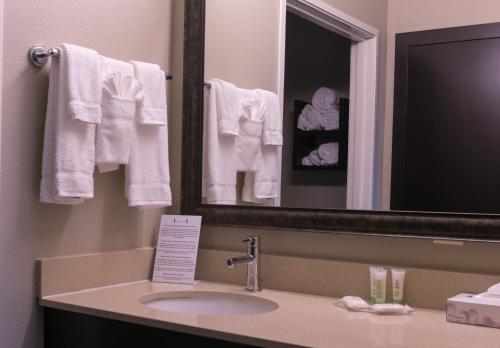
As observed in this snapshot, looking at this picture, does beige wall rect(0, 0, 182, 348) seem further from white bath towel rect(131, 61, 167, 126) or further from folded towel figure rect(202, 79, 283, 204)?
folded towel figure rect(202, 79, 283, 204)

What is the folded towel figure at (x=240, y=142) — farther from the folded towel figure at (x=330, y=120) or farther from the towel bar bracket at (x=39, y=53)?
the towel bar bracket at (x=39, y=53)

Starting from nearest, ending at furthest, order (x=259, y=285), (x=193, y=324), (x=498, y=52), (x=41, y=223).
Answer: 1. (x=193, y=324)
2. (x=498, y=52)
3. (x=41, y=223)
4. (x=259, y=285)

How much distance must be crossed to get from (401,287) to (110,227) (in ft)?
2.79

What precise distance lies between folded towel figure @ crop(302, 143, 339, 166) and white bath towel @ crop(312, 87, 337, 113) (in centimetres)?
10

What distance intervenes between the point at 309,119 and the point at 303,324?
62 cm

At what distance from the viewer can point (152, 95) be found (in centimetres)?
178

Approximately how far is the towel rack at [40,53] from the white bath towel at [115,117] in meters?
0.15

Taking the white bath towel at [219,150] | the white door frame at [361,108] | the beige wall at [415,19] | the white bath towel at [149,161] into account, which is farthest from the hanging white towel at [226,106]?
the beige wall at [415,19]

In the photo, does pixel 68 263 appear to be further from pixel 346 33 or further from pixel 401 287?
pixel 346 33

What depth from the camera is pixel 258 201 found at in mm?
1821

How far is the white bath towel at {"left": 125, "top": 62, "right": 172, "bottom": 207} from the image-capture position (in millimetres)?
1733

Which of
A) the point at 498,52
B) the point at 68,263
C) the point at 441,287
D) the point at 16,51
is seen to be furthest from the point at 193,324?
the point at 498,52

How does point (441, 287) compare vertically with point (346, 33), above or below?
below

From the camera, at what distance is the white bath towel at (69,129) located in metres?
1.51
